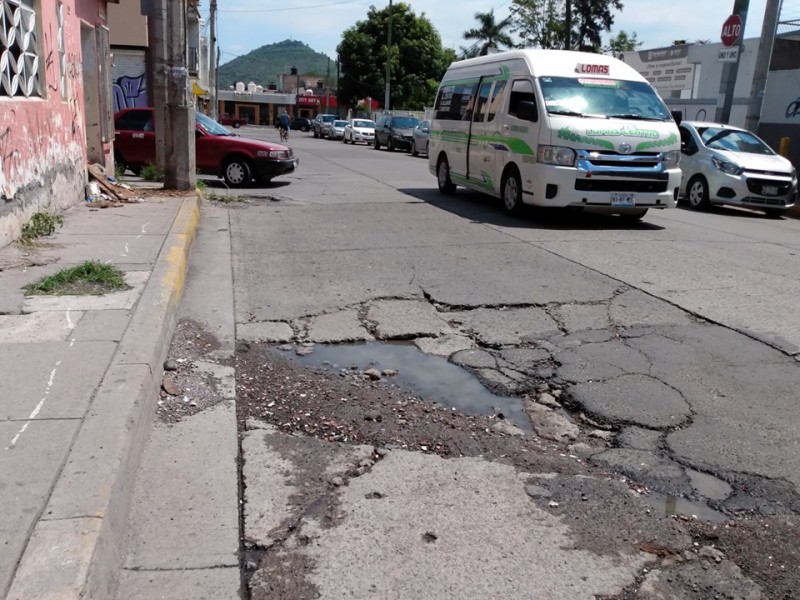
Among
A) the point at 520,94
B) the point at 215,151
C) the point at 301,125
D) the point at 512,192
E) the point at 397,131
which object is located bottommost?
the point at 301,125

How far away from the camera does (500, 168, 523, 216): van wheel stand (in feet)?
37.1

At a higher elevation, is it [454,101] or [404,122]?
[454,101]

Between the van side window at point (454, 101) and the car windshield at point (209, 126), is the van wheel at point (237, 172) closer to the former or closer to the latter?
the car windshield at point (209, 126)

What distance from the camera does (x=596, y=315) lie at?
6.24m

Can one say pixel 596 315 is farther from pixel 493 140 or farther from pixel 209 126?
pixel 209 126

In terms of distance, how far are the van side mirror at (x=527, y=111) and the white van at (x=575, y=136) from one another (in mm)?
15

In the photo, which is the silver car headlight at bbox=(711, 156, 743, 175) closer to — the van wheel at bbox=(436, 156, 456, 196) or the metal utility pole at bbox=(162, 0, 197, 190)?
the van wheel at bbox=(436, 156, 456, 196)

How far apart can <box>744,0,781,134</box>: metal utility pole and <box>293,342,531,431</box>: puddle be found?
1533 cm

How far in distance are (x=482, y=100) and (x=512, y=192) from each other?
2.01 metres

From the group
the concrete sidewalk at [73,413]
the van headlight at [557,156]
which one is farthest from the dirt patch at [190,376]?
the van headlight at [557,156]

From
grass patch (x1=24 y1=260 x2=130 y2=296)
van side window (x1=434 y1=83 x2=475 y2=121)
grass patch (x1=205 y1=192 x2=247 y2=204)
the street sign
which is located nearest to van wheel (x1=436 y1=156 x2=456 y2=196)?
van side window (x1=434 y1=83 x2=475 y2=121)

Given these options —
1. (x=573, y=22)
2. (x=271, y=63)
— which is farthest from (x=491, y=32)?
(x=271, y=63)

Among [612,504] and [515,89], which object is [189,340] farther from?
[515,89]

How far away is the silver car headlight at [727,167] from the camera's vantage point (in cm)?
1428
